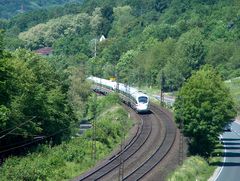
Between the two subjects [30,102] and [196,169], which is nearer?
[196,169]

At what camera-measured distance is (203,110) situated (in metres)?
49.2

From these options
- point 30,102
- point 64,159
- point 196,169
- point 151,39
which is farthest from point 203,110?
point 151,39

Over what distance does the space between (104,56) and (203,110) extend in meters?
95.0

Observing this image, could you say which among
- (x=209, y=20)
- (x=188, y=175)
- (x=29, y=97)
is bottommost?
(x=188, y=175)

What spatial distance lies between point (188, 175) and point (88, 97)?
40465 mm

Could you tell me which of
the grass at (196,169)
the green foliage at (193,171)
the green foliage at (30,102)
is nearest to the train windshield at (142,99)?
the green foliage at (30,102)

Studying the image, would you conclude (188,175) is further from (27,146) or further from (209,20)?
(209,20)

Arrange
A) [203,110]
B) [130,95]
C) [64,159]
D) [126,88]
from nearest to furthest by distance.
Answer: [64,159], [203,110], [130,95], [126,88]

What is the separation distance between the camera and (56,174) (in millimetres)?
40344

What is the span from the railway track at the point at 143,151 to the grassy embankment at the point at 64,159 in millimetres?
1233

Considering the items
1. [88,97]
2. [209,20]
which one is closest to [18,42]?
[209,20]

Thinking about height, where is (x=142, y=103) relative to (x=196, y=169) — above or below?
above

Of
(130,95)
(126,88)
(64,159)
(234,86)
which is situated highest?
(126,88)

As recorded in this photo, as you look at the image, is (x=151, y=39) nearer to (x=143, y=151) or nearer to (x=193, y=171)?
(x=143, y=151)
